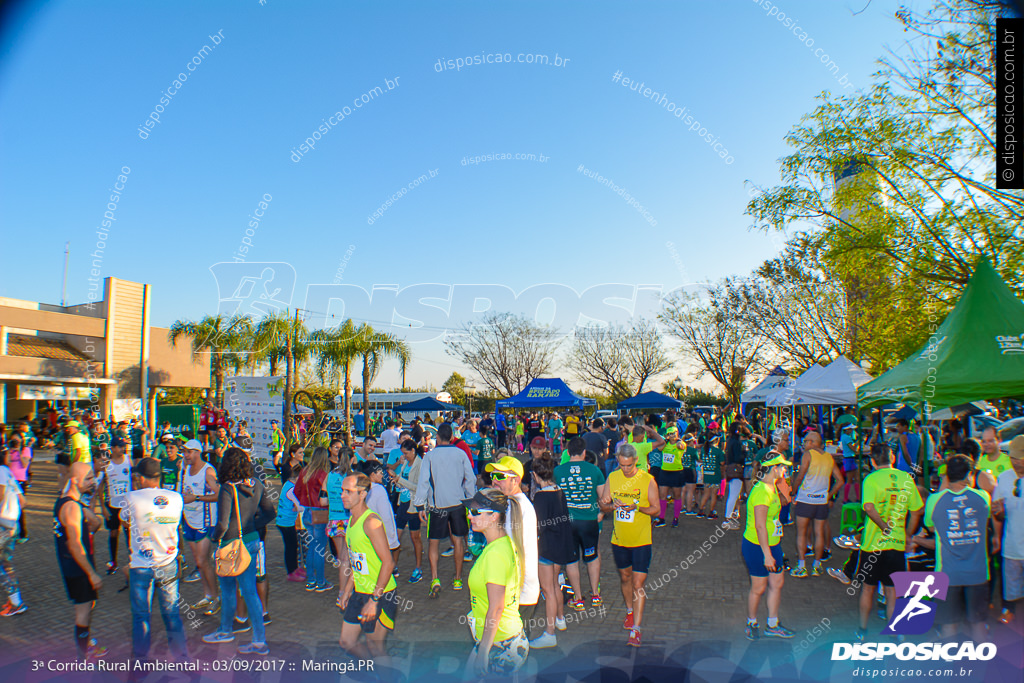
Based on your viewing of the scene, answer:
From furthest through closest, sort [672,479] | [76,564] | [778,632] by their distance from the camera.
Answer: [672,479] → [778,632] → [76,564]

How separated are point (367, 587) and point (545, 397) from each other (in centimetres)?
1671

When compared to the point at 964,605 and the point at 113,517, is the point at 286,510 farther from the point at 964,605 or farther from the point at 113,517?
the point at 964,605

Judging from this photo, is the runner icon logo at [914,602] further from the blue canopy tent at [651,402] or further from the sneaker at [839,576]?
the blue canopy tent at [651,402]

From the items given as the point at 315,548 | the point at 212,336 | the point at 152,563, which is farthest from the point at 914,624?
the point at 212,336

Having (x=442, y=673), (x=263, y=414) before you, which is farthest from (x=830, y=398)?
(x=263, y=414)

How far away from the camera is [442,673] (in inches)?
184

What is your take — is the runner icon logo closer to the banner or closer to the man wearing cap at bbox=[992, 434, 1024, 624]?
the man wearing cap at bbox=[992, 434, 1024, 624]

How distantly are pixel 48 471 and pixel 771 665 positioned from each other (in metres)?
23.2

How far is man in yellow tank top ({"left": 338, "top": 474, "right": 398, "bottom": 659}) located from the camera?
12.4 ft

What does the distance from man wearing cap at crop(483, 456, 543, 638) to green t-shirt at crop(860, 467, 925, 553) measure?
3.43 metres

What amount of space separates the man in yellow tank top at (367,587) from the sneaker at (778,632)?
365 centimetres

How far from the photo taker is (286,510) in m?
6.87

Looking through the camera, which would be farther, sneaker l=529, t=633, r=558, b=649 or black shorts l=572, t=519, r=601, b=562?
black shorts l=572, t=519, r=601, b=562

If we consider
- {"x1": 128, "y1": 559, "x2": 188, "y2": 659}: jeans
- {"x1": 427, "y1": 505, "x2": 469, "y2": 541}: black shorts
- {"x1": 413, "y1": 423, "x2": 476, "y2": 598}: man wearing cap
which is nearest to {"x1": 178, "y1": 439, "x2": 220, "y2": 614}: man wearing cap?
{"x1": 128, "y1": 559, "x2": 188, "y2": 659}: jeans
